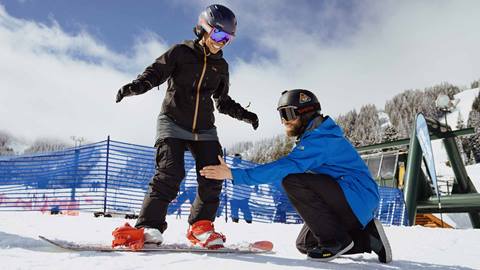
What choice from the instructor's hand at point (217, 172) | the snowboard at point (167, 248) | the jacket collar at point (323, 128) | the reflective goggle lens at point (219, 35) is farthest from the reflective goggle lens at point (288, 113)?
the snowboard at point (167, 248)

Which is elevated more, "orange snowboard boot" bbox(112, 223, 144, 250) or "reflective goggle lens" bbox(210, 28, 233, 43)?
"reflective goggle lens" bbox(210, 28, 233, 43)

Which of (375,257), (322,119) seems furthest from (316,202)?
(375,257)

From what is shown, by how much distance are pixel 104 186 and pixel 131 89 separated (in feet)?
22.9

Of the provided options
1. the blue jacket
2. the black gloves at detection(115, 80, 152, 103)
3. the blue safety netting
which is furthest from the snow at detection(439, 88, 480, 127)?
the black gloves at detection(115, 80, 152, 103)

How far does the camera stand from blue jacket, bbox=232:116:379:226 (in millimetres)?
2182

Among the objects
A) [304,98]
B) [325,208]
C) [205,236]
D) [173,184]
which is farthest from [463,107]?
[173,184]

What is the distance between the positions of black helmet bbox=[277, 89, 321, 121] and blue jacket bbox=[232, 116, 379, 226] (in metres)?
0.11

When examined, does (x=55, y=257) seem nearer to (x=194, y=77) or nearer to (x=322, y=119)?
(x=194, y=77)

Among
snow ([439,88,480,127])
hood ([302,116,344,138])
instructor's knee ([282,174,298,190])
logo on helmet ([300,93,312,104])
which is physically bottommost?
instructor's knee ([282,174,298,190])

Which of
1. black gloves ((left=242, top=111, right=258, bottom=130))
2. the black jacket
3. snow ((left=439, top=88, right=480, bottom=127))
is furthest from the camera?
snow ((left=439, top=88, right=480, bottom=127))

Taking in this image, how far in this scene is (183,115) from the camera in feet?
9.14

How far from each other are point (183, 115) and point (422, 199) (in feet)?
42.7

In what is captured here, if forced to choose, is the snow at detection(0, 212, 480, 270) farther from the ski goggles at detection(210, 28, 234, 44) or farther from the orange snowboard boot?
the ski goggles at detection(210, 28, 234, 44)

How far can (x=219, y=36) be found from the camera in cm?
281
